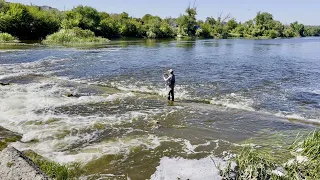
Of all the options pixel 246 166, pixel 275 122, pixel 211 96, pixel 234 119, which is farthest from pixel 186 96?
pixel 246 166

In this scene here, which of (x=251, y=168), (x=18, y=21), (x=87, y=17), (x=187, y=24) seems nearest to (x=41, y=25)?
(x=18, y=21)

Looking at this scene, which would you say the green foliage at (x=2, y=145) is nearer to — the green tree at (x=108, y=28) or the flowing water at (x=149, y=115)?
the flowing water at (x=149, y=115)

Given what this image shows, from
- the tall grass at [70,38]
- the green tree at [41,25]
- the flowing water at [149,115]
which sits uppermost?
the green tree at [41,25]

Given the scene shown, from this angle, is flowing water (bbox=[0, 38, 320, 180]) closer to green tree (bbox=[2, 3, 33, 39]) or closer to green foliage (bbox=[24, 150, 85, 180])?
green foliage (bbox=[24, 150, 85, 180])

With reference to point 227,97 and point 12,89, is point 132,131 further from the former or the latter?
point 12,89

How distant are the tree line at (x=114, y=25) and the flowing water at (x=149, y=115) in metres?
46.7

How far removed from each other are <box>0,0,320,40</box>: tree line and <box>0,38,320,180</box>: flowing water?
46.7 metres

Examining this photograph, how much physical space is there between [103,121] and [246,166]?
7.35 m

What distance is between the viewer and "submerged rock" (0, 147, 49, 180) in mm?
3902

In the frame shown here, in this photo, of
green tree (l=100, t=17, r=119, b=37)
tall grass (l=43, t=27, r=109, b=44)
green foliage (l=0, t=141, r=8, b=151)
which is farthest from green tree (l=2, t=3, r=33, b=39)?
green foliage (l=0, t=141, r=8, b=151)

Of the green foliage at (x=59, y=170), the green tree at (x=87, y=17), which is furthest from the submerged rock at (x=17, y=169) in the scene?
the green tree at (x=87, y=17)

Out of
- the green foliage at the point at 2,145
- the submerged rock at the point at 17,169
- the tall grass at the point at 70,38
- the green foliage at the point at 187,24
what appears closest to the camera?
the submerged rock at the point at 17,169

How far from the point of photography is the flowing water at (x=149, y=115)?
31.1 ft

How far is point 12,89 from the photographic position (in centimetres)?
1905
